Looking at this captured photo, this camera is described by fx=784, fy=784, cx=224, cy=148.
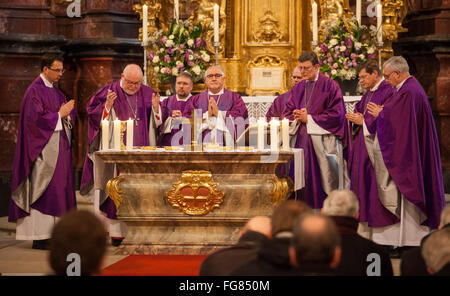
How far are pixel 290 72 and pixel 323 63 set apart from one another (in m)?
0.73

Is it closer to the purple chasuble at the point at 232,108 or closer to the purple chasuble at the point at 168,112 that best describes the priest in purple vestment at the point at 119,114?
the purple chasuble at the point at 168,112

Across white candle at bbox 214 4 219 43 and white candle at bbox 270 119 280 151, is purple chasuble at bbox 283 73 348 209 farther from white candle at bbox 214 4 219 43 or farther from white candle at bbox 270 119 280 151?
white candle at bbox 214 4 219 43

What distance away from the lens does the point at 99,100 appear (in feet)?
27.8

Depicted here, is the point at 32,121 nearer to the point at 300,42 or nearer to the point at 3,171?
the point at 3,171

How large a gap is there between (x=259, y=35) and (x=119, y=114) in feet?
8.91

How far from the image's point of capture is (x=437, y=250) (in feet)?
12.4

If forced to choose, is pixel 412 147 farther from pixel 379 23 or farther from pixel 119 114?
pixel 119 114

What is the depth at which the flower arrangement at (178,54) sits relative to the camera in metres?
9.47

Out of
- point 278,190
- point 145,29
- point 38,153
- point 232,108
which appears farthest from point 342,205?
point 145,29

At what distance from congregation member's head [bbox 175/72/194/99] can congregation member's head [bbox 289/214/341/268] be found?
230 inches

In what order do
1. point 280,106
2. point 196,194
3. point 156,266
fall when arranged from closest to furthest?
1. point 156,266
2. point 196,194
3. point 280,106

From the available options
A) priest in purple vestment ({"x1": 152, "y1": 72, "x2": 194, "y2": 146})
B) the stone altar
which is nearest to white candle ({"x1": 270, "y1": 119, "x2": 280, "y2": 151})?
the stone altar

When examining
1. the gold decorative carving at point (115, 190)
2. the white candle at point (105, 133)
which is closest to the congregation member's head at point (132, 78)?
the white candle at point (105, 133)

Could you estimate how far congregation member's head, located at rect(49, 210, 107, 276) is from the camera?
3092 mm
